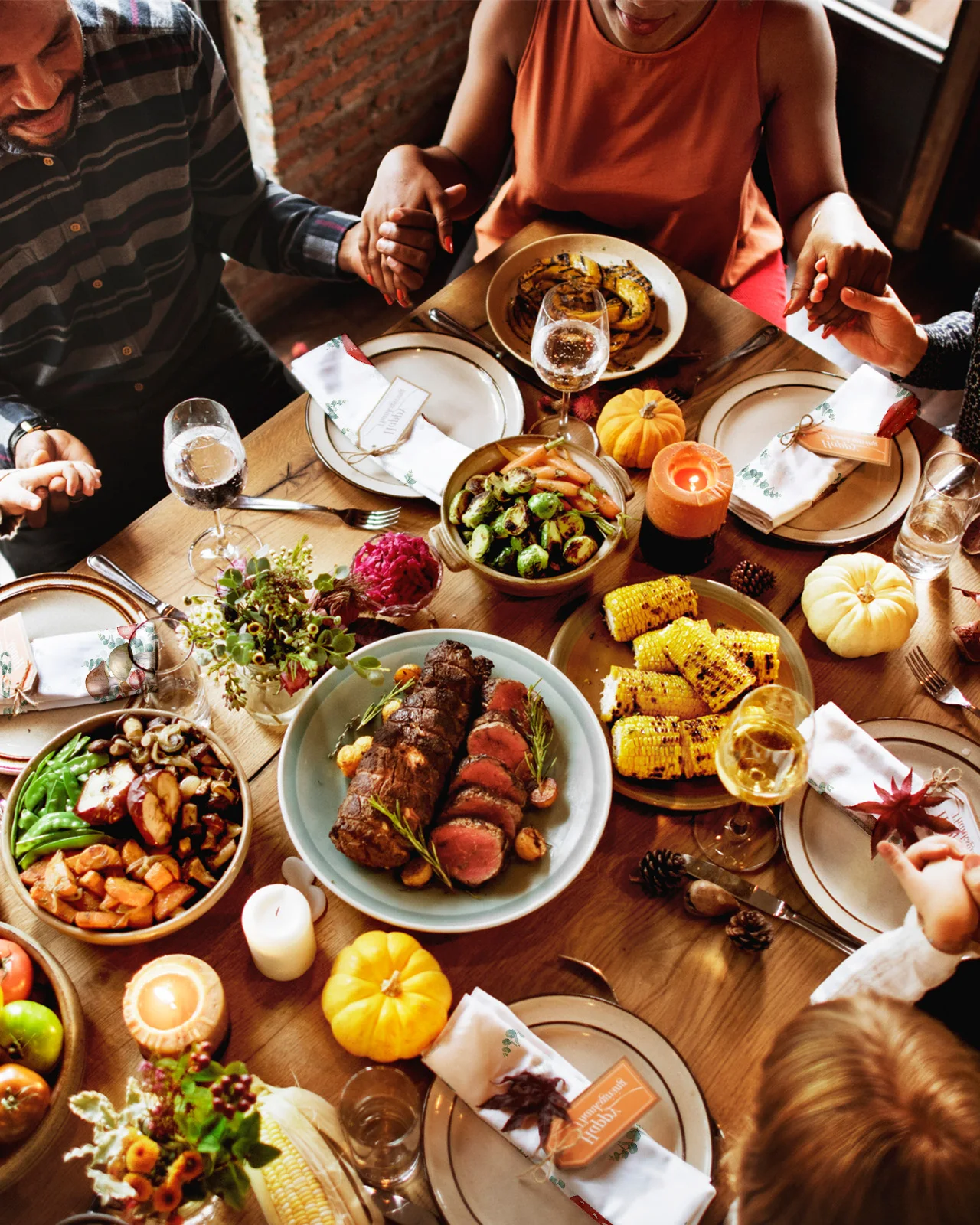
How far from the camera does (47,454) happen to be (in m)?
1.94

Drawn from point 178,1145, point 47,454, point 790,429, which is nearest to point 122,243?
point 47,454

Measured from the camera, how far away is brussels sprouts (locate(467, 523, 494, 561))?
1646mm

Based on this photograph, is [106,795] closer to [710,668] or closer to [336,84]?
[710,668]

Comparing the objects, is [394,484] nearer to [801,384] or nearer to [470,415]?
[470,415]

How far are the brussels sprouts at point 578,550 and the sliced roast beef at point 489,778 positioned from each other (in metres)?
0.40

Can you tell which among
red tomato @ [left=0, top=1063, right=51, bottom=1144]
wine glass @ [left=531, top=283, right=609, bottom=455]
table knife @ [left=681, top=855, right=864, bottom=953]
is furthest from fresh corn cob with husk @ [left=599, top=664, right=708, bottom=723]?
red tomato @ [left=0, top=1063, right=51, bottom=1144]

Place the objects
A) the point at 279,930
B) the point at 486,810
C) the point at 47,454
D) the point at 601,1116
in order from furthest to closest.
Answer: the point at 47,454 < the point at 486,810 < the point at 279,930 < the point at 601,1116

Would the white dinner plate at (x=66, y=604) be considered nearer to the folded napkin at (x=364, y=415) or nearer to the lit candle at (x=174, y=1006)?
the folded napkin at (x=364, y=415)

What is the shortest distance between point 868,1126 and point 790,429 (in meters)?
1.39

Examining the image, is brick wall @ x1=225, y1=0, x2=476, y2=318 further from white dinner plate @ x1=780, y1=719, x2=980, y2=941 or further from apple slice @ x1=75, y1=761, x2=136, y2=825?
white dinner plate @ x1=780, y1=719, x2=980, y2=941

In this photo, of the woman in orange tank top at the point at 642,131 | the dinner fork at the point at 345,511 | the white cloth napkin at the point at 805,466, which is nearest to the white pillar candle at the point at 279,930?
the dinner fork at the point at 345,511

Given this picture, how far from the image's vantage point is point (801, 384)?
2012mm

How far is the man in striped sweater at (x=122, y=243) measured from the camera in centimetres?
199

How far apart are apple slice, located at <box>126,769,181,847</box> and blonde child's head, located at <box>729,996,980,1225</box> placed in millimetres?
862
